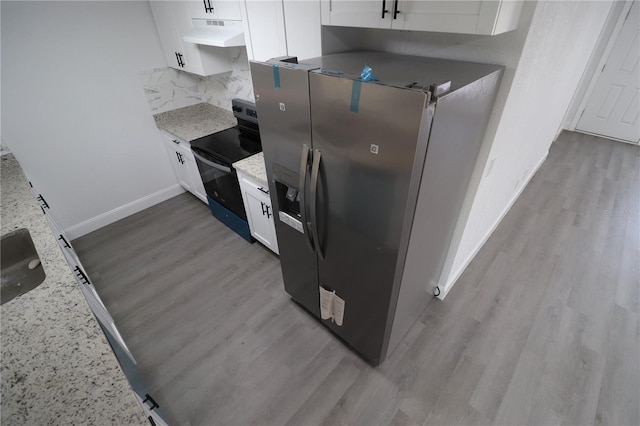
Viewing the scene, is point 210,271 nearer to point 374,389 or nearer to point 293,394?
point 293,394

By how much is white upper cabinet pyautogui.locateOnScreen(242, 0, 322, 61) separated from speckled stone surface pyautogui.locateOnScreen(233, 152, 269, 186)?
73 cm

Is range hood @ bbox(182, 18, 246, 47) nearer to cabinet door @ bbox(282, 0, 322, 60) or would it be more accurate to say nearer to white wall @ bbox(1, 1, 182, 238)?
cabinet door @ bbox(282, 0, 322, 60)

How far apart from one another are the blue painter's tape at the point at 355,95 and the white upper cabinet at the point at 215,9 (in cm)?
142

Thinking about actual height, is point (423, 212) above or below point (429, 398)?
above

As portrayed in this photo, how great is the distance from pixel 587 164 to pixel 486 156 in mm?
3628

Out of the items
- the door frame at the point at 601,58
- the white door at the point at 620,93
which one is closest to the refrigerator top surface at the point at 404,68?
the door frame at the point at 601,58

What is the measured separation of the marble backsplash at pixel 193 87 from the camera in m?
2.81

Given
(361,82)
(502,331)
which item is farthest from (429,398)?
(361,82)

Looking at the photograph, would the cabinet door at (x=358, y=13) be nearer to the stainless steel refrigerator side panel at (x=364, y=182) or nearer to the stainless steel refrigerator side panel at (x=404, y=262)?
the stainless steel refrigerator side panel at (x=364, y=182)

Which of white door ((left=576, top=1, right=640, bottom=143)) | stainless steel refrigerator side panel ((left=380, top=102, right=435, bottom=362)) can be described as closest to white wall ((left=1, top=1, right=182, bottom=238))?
stainless steel refrigerator side panel ((left=380, top=102, right=435, bottom=362))

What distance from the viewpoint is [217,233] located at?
302cm

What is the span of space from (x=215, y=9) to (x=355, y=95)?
5.64 feet

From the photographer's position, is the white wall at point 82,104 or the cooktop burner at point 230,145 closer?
the white wall at point 82,104

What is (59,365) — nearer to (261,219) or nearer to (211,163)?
(261,219)
